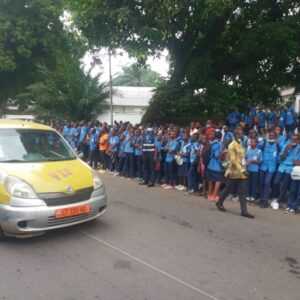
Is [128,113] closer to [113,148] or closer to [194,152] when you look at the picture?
[113,148]

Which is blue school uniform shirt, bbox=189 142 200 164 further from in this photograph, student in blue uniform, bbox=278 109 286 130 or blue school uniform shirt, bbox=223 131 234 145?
student in blue uniform, bbox=278 109 286 130

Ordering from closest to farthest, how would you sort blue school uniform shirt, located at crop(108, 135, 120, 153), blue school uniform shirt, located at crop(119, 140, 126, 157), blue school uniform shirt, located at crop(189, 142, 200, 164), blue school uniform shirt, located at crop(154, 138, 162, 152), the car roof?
the car roof, blue school uniform shirt, located at crop(189, 142, 200, 164), blue school uniform shirt, located at crop(154, 138, 162, 152), blue school uniform shirt, located at crop(119, 140, 126, 157), blue school uniform shirt, located at crop(108, 135, 120, 153)

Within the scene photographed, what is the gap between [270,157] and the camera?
8.98 metres

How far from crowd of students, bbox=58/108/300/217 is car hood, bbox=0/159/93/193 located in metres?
3.30

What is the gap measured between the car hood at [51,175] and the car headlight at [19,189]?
6cm

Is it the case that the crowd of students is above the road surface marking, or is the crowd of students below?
above

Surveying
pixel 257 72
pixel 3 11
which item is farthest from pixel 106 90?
pixel 257 72

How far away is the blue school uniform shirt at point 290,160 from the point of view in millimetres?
8539

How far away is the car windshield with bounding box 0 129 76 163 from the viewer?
6336 mm

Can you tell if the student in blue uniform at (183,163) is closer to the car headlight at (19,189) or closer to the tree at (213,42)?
the tree at (213,42)

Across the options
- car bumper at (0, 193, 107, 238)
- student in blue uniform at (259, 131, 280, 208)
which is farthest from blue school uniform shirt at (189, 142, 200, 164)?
car bumper at (0, 193, 107, 238)

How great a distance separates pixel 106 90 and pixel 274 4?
13697mm

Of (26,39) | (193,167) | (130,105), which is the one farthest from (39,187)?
(130,105)

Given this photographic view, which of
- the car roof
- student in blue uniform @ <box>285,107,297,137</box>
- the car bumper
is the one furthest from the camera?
student in blue uniform @ <box>285,107,297,137</box>
